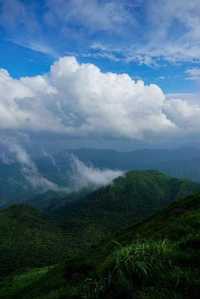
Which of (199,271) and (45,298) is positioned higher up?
(199,271)

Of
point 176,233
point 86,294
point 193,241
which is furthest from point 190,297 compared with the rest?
point 176,233

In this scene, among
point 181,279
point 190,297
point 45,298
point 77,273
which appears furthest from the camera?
point 77,273

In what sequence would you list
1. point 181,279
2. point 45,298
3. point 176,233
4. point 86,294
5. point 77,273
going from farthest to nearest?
point 176,233 < point 77,273 < point 45,298 < point 86,294 < point 181,279

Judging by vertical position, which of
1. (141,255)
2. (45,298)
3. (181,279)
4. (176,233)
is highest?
(176,233)

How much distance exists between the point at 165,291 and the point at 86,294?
161 inches

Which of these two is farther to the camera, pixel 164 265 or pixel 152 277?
pixel 164 265

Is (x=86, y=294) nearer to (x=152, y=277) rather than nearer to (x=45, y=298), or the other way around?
(x=152, y=277)

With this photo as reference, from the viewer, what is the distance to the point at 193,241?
17.9 meters

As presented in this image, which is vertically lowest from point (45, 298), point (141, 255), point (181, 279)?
point (45, 298)

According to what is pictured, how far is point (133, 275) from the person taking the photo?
546 inches

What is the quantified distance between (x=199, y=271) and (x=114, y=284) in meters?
4.19

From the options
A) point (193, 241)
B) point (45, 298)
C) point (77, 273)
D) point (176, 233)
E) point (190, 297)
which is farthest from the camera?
point (176, 233)

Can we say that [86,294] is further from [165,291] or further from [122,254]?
[165,291]

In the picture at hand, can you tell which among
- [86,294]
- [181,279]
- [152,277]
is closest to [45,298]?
[86,294]
